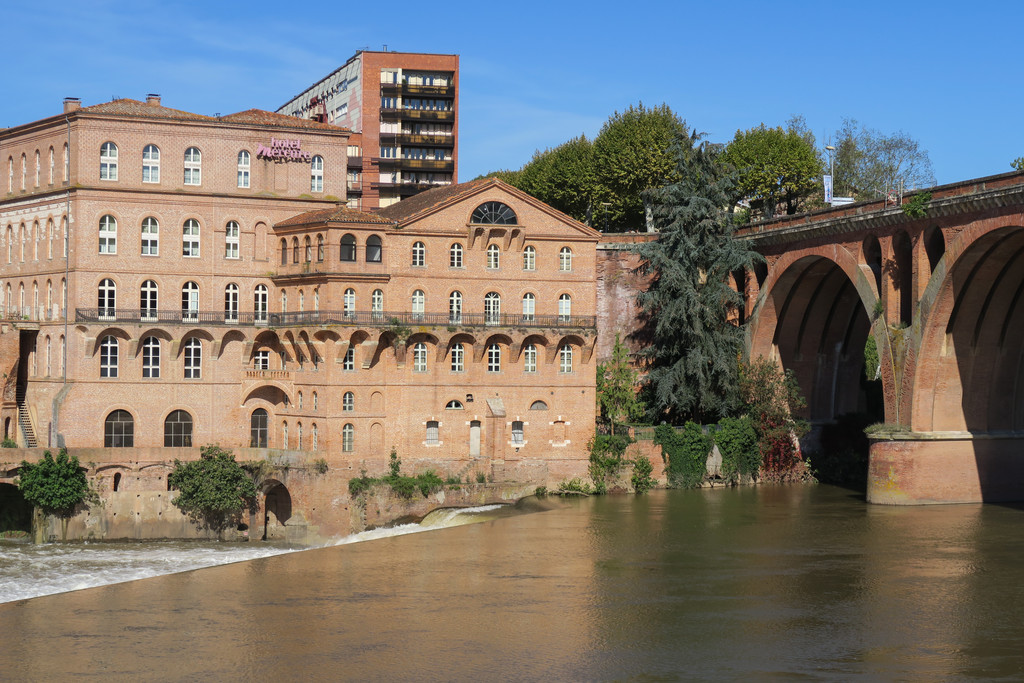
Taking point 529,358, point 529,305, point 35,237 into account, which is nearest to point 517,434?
point 529,358

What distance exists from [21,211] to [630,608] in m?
40.0

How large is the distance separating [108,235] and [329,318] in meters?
11.1

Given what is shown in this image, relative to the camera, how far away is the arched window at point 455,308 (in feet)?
222

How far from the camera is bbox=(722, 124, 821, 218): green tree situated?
294 feet

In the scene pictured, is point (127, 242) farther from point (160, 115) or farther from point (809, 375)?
point (809, 375)

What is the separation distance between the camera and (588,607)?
4666 cm

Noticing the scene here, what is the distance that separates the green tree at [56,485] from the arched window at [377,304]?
14.6 meters

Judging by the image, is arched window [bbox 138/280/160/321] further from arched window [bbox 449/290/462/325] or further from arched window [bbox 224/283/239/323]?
arched window [bbox 449/290/462/325]

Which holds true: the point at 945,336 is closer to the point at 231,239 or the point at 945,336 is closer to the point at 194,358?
the point at 231,239

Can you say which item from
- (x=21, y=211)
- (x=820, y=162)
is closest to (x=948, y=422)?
(x=820, y=162)

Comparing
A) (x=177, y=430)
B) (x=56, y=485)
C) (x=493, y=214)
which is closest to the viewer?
(x=56, y=485)

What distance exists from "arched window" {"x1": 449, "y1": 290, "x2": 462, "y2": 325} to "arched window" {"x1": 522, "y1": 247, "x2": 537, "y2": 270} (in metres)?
3.58

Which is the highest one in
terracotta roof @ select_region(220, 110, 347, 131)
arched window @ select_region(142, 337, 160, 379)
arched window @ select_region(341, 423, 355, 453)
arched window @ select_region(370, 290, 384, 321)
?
terracotta roof @ select_region(220, 110, 347, 131)

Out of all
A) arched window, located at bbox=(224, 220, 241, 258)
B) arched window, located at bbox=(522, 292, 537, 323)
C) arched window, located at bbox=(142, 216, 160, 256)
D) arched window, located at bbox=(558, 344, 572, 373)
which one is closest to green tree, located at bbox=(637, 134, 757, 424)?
arched window, located at bbox=(558, 344, 572, 373)
